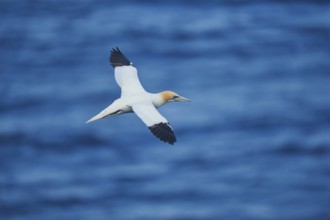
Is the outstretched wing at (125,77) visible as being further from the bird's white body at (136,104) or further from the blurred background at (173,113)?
the blurred background at (173,113)

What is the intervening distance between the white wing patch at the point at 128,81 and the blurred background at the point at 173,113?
534 inches

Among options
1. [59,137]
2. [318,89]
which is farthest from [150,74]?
[318,89]

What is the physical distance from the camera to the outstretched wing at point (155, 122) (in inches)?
532

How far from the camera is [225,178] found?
3194 centimetres

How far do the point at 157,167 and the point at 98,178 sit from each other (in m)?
2.10

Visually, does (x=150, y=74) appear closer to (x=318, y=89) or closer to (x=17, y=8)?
(x=318, y=89)

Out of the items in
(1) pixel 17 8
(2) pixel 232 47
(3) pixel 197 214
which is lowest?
(3) pixel 197 214

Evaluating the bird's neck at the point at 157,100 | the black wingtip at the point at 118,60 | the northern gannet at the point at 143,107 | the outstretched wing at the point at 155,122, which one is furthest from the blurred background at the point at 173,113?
the outstretched wing at the point at 155,122

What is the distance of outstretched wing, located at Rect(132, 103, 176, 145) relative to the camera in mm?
13508

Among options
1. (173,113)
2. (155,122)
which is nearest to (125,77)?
(155,122)

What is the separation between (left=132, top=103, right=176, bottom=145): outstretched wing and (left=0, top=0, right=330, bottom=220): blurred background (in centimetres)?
1510

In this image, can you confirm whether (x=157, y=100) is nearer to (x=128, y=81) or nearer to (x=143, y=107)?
(x=143, y=107)

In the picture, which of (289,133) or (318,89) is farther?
(318,89)

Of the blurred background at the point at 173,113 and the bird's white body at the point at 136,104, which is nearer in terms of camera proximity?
the bird's white body at the point at 136,104
